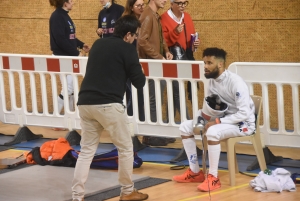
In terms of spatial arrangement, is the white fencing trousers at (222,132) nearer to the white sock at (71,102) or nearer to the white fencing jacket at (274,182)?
the white fencing jacket at (274,182)

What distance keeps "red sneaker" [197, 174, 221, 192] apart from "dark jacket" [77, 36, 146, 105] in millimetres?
1237

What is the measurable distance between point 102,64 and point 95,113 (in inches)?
16.9

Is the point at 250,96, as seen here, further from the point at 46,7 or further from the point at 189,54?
the point at 46,7

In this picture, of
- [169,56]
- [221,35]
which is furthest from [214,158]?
[221,35]

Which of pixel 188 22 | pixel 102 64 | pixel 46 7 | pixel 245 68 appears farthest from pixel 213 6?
pixel 102 64

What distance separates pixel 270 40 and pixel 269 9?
400 millimetres

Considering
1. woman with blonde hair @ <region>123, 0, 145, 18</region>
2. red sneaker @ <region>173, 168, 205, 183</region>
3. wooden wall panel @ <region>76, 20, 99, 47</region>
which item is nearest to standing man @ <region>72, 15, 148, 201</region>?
red sneaker @ <region>173, 168, 205, 183</region>

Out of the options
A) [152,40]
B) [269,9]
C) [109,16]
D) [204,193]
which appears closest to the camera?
[204,193]

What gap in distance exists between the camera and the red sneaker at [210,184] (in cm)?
679

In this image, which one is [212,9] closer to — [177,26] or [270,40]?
[270,40]

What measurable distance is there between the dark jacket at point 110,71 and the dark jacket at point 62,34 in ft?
11.2

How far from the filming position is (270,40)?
934 cm

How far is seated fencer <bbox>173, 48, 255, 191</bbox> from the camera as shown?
6895mm

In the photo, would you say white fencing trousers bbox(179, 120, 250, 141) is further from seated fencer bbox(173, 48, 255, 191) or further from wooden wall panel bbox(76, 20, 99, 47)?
wooden wall panel bbox(76, 20, 99, 47)
